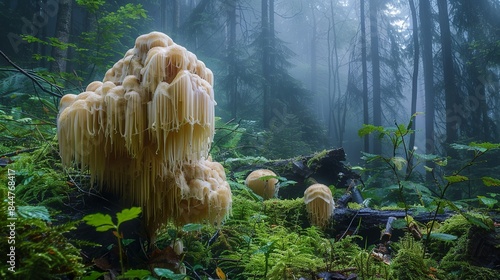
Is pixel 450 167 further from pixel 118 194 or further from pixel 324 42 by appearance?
pixel 324 42

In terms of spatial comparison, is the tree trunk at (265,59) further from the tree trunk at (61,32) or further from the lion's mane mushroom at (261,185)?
the lion's mane mushroom at (261,185)

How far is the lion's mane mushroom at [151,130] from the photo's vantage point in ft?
6.15

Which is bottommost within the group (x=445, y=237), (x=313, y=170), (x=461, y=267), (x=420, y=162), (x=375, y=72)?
(x=461, y=267)

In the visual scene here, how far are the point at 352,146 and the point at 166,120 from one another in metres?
35.1

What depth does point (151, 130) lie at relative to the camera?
1.99m

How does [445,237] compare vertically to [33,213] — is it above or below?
below

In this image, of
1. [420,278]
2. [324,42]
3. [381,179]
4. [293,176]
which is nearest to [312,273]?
[420,278]

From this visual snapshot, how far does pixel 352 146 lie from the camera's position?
1362 inches

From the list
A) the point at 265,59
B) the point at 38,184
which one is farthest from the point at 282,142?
the point at 38,184

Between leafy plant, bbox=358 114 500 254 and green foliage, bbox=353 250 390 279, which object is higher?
leafy plant, bbox=358 114 500 254

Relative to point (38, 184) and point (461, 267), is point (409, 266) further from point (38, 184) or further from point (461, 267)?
point (38, 184)

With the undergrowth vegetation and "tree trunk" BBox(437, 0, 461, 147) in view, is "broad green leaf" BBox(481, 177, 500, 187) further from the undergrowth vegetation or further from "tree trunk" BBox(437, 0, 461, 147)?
"tree trunk" BBox(437, 0, 461, 147)

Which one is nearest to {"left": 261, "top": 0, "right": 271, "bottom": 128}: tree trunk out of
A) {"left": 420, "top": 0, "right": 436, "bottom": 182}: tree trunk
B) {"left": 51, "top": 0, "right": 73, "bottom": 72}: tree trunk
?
{"left": 420, "top": 0, "right": 436, "bottom": 182}: tree trunk

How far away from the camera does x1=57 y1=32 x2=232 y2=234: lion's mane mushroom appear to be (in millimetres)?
1874
